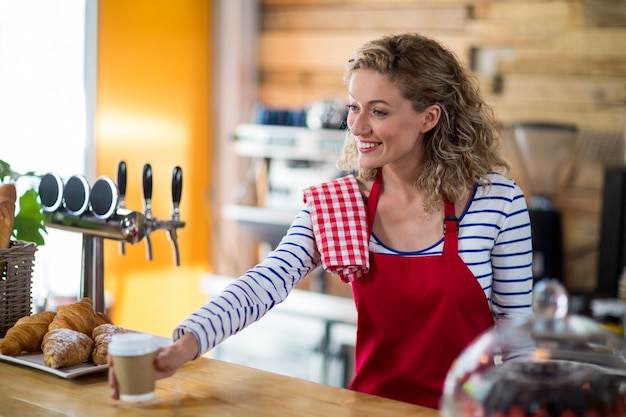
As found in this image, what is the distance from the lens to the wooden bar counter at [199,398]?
1520 millimetres

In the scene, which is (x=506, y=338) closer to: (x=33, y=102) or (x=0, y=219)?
(x=0, y=219)

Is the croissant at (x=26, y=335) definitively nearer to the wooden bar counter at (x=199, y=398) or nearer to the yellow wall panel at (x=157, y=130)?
the wooden bar counter at (x=199, y=398)

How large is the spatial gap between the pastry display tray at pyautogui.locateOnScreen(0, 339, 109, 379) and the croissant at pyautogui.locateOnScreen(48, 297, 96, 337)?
72 millimetres

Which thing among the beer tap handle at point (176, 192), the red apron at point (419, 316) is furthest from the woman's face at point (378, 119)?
the beer tap handle at point (176, 192)

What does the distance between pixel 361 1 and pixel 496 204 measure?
107 inches

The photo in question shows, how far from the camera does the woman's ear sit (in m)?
2.02

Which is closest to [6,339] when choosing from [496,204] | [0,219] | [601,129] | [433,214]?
[0,219]

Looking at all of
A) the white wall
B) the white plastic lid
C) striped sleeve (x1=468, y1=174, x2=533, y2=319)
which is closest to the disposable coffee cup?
the white plastic lid

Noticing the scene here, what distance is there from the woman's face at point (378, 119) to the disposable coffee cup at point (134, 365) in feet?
2.25

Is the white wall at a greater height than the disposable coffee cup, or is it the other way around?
the white wall

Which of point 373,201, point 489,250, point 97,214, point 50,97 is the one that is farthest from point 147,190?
point 50,97

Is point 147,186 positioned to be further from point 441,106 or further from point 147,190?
point 441,106

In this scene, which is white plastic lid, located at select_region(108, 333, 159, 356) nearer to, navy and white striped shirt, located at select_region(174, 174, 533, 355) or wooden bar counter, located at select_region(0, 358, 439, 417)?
wooden bar counter, located at select_region(0, 358, 439, 417)

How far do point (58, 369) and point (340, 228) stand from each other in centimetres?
66
